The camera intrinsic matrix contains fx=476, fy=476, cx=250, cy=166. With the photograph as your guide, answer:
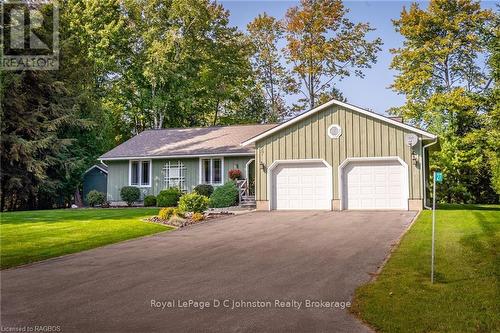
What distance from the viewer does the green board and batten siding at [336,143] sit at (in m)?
19.7

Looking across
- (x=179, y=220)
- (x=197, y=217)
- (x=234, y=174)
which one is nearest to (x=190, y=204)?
(x=197, y=217)

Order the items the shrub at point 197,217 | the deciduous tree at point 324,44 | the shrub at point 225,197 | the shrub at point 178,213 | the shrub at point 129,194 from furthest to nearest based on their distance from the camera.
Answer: the deciduous tree at point 324,44 → the shrub at point 129,194 → the shrub at point 225,197 → the shrub at point 178,213 → the shrub at point 197,217

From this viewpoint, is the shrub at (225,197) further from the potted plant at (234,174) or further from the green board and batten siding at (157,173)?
the green board and batten siding at (157,173)

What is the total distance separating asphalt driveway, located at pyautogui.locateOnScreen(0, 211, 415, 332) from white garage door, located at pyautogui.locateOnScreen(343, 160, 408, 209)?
6366 millimetres

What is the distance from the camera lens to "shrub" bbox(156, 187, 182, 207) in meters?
25.2

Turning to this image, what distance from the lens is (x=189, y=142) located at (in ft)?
93.8

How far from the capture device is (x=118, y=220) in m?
17.9

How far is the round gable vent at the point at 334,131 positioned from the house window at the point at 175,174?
31.9ft

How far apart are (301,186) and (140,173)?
11114 millimetres

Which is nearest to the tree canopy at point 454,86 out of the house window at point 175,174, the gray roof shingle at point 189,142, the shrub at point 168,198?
the gray roof shingle at point 189,142

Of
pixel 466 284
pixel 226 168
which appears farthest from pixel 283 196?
pixel 466 284

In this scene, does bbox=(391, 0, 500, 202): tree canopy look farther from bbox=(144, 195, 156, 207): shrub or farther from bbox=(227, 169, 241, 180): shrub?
bbox=(144, 195, 156, 207): shrub

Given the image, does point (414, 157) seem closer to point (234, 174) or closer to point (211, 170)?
point (234, 174)

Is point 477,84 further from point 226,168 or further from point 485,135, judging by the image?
point 226,168
